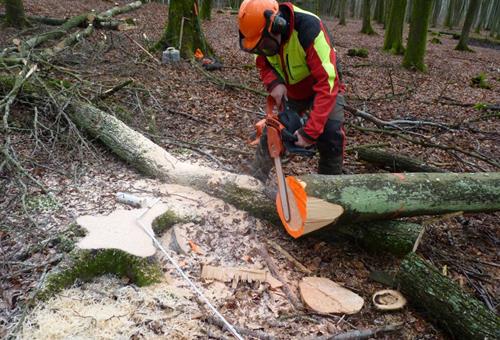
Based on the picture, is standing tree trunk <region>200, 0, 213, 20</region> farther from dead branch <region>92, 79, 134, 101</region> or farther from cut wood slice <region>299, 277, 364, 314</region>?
cut wood slice <region>299, 277, 364, 314</region>

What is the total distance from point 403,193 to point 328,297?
95cm

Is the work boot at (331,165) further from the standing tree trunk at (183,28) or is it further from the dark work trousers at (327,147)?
the standing tree trunk at (183,28)

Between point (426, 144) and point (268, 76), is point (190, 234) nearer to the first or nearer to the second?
point (268, 76)

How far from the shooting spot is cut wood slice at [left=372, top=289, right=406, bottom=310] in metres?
2.38

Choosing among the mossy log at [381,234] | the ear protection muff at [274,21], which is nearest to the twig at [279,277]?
the mossy log at [381,234]

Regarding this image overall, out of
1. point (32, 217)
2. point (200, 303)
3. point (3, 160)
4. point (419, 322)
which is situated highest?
point (3, 160)

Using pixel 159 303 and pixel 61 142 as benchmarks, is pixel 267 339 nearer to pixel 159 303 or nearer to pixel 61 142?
pixel 159 303

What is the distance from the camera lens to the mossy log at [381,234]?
8.93 feet

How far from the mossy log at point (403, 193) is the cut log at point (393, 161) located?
2.32 ft

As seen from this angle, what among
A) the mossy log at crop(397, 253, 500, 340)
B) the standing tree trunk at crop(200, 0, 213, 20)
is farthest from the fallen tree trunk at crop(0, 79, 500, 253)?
the standing tree trunk at crop(200, 0, 213, 20)

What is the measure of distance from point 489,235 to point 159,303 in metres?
2.78

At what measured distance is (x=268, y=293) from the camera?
242cm

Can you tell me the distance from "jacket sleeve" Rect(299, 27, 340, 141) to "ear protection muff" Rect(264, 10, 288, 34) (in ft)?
0.83

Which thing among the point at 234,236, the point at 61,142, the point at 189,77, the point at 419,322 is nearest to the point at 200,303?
the point at 234,236
